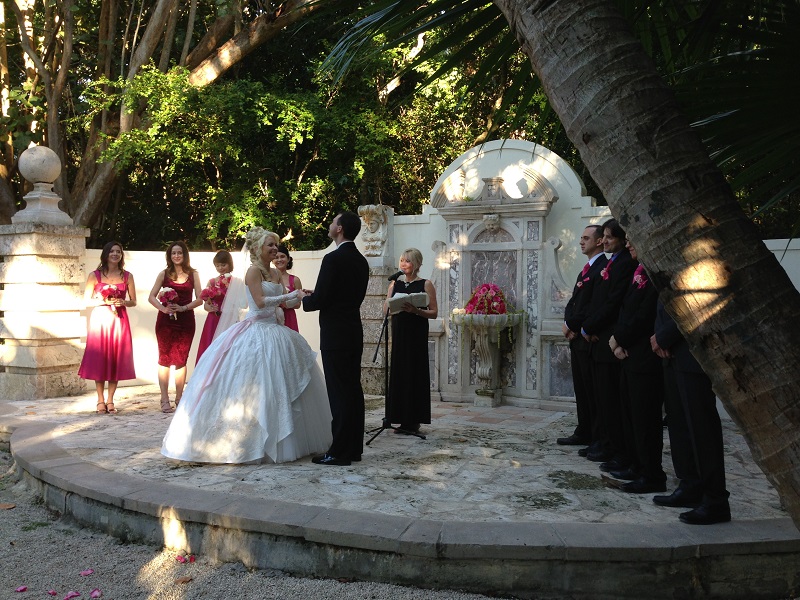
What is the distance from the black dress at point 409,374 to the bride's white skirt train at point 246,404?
1.34m

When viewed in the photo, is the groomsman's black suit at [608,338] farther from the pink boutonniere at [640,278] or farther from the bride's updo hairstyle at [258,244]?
the bride's updo hairstyle at [258,244]

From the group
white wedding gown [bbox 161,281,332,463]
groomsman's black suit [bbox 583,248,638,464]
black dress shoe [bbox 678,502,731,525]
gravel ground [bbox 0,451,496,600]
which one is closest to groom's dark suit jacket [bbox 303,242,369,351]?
white wedding gown [bbox 161,281,332,463]

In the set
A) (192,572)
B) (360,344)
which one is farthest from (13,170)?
(192,572)

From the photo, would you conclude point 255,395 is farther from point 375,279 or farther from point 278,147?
point 278,147

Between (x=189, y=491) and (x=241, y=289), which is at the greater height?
(x=241, y=289)

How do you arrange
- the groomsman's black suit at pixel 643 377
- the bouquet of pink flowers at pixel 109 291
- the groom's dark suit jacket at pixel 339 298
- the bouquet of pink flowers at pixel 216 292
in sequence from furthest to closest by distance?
the bouquet of pink flowers at pixel 216 292 < the bouquet of pink flowers at pixel 109 291 < the groom's dark suit jacket at pixel 339 298 < the groomsman's black suit at pixel 643 377

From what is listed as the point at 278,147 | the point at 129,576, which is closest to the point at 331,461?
the point at 129,576

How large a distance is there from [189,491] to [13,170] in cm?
1152

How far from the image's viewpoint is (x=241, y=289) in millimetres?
7809

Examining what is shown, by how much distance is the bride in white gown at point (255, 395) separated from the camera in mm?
5898

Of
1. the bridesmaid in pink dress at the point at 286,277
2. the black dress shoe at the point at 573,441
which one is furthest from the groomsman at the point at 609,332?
the bridesmaid in pink dress at the point at 286,277

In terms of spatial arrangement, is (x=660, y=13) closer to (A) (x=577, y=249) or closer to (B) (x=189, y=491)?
(B) (x=189, y=491)

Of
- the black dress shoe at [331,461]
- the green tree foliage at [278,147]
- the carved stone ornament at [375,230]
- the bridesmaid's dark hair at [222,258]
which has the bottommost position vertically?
the black dress shoe at [331,461]

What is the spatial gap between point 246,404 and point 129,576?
1887 millimetres
